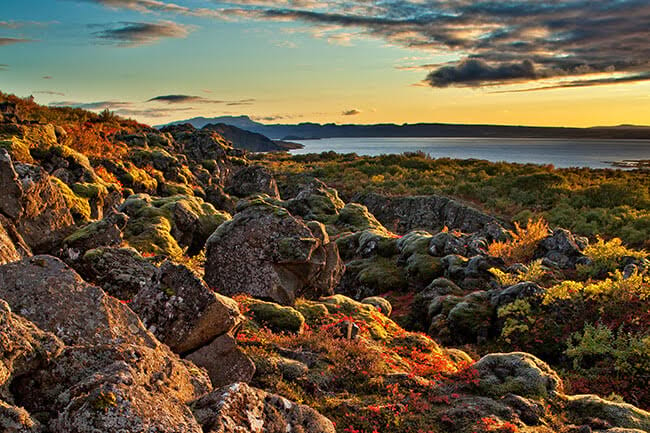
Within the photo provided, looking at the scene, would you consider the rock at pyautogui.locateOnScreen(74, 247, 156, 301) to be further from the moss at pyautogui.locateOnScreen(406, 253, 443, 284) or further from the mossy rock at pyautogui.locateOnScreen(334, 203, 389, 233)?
the mossy rock at pyautogui.locateOnScreen(334, 203, 389, 233)

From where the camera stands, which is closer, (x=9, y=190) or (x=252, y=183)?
(x=9, y=190)

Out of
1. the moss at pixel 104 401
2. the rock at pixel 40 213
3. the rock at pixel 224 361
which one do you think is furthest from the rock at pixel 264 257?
the moss at pixel 104 401

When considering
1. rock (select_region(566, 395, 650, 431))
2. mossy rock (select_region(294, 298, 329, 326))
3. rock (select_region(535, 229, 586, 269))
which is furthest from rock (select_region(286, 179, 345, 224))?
rock (select_region(566, 395, 650, 431))

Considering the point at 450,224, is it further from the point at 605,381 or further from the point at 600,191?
the point at 605,381

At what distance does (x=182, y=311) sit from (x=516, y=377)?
8.90m

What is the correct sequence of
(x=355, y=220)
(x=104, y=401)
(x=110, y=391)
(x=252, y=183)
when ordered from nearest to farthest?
(x=104, y=401)
(x=110, y=391)
(x=355, y=220)
(x=252, y=183)

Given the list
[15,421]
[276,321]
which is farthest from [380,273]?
[15,421]

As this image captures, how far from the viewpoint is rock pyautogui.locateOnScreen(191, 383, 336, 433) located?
18.5ft

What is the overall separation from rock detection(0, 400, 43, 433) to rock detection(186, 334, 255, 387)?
473cm

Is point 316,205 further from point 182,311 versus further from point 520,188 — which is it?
point 182,311

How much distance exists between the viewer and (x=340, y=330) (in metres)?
13.7

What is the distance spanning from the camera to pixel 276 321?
13.8 metres

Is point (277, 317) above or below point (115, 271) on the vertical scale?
below

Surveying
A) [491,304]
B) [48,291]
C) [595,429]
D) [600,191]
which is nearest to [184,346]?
[48,291]
